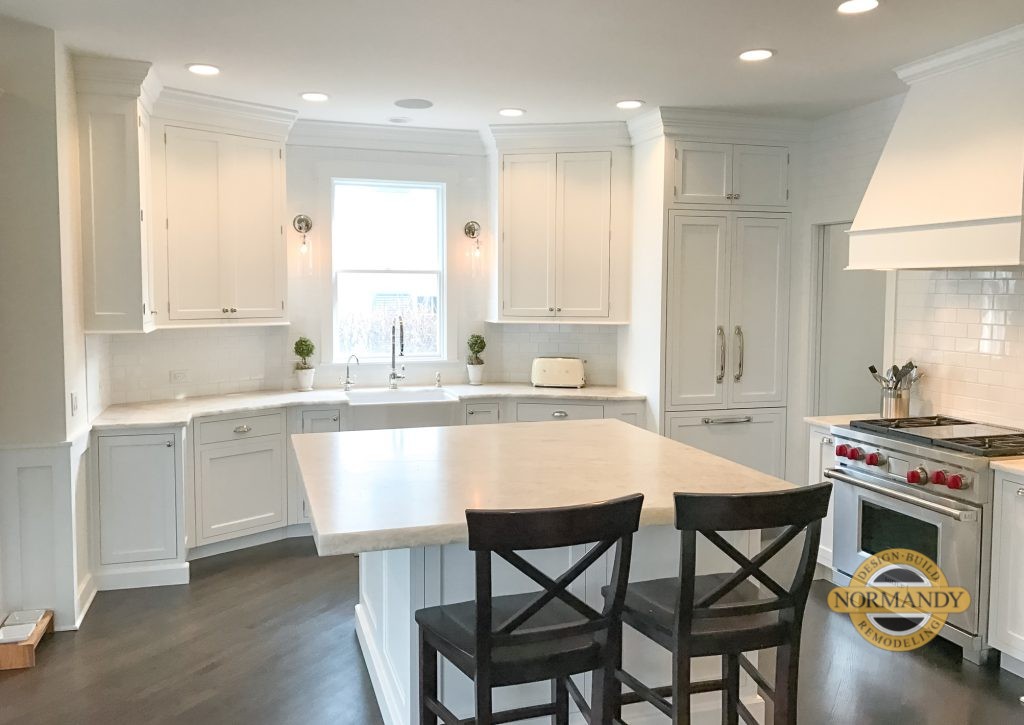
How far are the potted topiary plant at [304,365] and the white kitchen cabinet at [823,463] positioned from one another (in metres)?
3.21

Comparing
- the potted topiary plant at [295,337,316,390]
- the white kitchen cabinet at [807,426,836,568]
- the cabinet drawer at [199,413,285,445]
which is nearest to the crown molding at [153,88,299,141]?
the potted topiary plant at [295,337,316,390]

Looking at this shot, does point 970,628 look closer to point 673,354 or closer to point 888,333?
point 888,333

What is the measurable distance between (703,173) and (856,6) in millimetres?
1987

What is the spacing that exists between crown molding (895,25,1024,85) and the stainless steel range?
5.57 feet

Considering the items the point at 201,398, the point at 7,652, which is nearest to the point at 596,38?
the point at 201,398

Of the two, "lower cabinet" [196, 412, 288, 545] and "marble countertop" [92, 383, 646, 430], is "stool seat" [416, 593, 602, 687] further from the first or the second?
"lower cabinet" [196, 412, 288, 545]

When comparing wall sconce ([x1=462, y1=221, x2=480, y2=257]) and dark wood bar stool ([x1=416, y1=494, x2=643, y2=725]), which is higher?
wall sconce ([x1=462, y1=221, x2=480, y2=257])

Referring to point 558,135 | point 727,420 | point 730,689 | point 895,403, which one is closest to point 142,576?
point 730,689

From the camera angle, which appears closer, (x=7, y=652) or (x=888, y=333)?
(x=7, y=652)

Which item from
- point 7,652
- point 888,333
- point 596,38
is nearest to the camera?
point 7,652

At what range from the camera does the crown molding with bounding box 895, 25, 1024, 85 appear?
3.57m

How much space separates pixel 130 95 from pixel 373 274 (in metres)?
2.08

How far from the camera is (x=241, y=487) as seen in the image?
4934 mm

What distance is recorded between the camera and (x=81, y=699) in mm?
3182
